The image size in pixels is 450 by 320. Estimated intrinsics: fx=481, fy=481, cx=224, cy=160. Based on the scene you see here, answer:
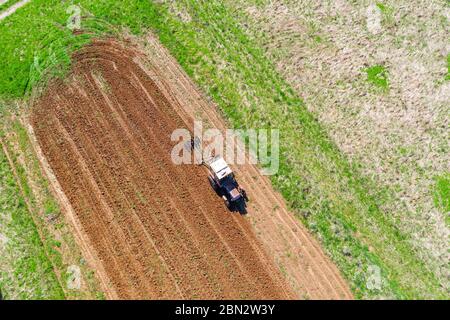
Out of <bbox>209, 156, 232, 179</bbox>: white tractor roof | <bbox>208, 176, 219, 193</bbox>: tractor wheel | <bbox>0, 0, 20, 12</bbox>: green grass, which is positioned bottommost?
<bbox>208, 176, 219, 193</bbox>: tractor wheel

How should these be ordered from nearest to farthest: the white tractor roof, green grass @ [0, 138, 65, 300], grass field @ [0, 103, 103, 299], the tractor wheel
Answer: green grass @ [0, 138, 65, 300]
grass field @ [0, 103, 103, 299]
the white tractor roof
the tractor wheel

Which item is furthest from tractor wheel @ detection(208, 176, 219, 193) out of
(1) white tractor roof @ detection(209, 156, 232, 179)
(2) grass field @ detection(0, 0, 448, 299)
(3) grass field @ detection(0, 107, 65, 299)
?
(3) grass field @ detection(0, 107, 65, 299)

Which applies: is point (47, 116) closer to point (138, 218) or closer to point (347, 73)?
point (138, 218)

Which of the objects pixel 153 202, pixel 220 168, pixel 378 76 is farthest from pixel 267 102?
pixel 153 202

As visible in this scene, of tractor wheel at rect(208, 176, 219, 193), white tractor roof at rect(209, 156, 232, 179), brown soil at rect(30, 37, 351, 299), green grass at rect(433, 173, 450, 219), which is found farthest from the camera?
green grass at rect(433, 173, 450, 219)

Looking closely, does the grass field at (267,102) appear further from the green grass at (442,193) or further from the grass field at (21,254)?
the grass field at (21,254)

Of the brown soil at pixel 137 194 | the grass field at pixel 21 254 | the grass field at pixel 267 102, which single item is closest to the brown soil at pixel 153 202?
the brown soil at pixel 137 194

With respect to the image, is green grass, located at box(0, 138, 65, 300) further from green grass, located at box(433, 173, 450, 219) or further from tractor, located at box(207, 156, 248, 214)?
green grass, located at box(433, 173, 450, 219)

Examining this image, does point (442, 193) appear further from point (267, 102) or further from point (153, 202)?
point (153, 202)
